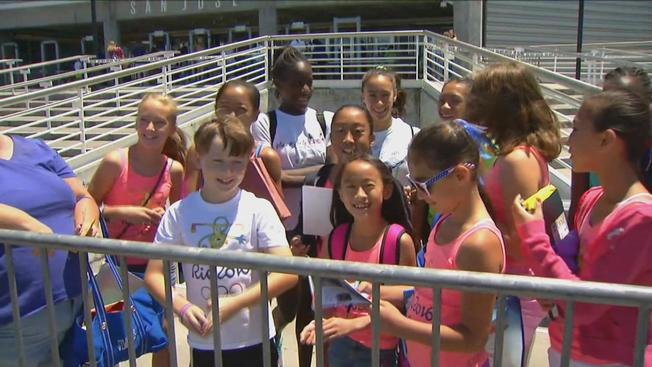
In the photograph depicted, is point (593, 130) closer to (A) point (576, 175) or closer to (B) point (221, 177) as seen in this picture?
(A) point (576, 175)

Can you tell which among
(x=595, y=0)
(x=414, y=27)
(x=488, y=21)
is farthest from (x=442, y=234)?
(x=414, y=27)

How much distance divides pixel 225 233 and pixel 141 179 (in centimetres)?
100

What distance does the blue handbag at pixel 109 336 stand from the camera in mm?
2105

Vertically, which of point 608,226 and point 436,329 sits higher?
point 608,226

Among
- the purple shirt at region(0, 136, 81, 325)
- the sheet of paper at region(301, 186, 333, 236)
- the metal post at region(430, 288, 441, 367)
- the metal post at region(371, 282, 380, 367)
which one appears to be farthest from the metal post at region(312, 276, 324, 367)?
the purple shirt at region(0, 136, 81, 325)

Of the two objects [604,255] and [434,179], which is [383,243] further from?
[604,255]

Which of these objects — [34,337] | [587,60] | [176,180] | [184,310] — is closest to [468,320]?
[184,310]

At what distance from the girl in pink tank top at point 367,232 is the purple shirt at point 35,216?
1056mm

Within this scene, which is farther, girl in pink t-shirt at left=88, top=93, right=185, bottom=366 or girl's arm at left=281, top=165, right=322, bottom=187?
girl's arm at left=281, top=165, right=322, bottom=187

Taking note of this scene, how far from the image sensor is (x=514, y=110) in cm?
221

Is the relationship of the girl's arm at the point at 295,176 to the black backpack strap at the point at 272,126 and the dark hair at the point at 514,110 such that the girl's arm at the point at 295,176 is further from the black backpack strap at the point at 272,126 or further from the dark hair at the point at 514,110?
the dark hair at the point at 514,110

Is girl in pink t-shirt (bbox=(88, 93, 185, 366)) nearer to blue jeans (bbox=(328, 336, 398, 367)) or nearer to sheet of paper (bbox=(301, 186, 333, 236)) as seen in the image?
sheet of paper (bbox=(301, 186, 333, 236))

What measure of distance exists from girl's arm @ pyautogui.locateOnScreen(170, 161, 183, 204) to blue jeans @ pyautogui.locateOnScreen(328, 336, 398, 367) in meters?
1.31

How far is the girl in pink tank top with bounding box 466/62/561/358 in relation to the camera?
2087mm
